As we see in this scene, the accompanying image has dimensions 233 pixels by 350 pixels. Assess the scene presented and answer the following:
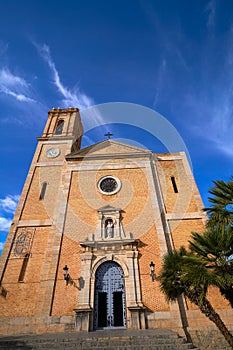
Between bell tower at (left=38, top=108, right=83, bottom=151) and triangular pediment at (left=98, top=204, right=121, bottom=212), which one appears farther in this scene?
bell tower at (left=38, top=108, right=83, bottom=151)

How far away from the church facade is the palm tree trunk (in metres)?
2.89

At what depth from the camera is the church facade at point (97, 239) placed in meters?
9.54

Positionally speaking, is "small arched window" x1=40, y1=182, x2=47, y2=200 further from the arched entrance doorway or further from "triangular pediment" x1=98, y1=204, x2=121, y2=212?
the arched entrance doorway

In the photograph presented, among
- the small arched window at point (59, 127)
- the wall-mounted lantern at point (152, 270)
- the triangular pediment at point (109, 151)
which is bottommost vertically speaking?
the wall-mounted lantern at point (152, 270)

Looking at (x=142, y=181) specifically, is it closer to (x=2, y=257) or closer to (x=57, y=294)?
(x=57, y=294)

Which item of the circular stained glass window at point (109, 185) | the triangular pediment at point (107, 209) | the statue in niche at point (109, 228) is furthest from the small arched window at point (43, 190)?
the statue in niche at point (109, 228)

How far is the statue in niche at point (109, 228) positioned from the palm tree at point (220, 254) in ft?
18.4

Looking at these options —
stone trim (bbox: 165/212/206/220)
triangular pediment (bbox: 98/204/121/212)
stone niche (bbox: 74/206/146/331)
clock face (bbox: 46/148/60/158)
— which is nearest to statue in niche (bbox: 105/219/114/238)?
stone niche (bbox: 74/206/146/331)

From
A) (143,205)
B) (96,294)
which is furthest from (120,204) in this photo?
(96,294)

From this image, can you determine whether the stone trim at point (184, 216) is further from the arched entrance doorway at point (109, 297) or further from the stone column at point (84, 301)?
the stone column at point (84, 301)

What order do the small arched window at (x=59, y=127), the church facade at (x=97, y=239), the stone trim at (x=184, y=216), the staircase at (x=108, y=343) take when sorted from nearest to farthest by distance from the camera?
the staircase at (x=108, y=343), the church facade at (x=97, y=239), the stone trim at (x=184, y=216), the small arched window at (x=59, y=127)

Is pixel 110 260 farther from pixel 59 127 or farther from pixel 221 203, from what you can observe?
pixel 59 127

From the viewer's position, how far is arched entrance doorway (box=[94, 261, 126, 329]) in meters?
9.60

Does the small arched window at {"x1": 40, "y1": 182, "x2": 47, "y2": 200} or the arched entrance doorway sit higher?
the small arched window at {"x1": 40, "y1": 182, "x2": 47, "y2": 200}
